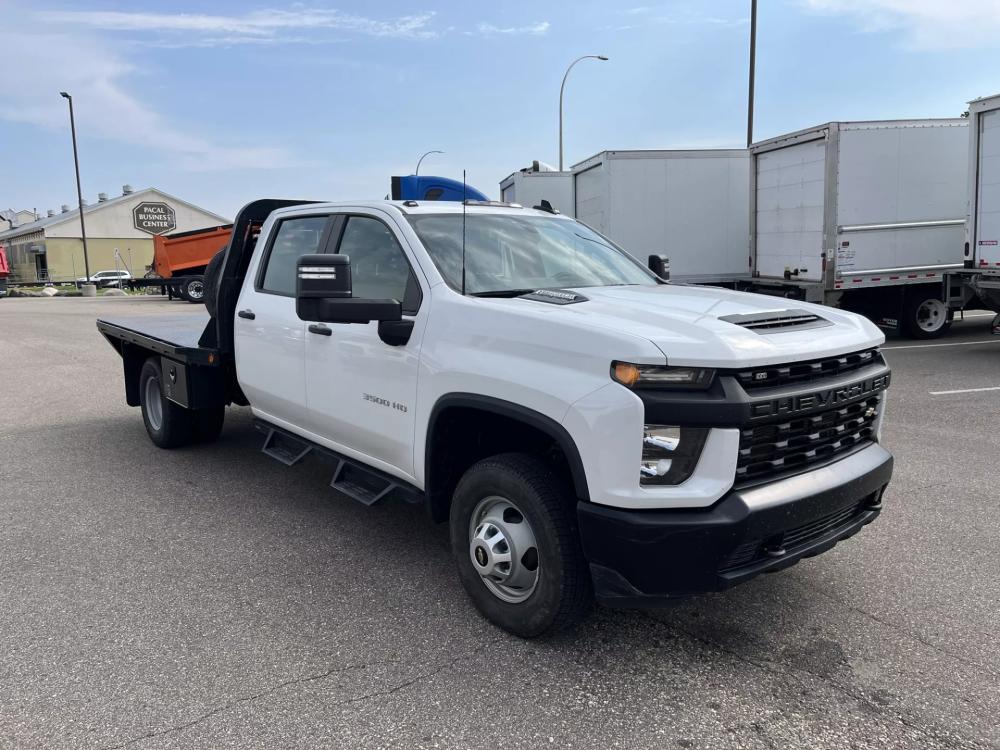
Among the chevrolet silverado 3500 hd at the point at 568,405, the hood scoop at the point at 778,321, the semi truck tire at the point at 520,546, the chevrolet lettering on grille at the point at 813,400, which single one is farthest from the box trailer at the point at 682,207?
the semi truck tire at the point at 520,546

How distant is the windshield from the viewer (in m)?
3.93

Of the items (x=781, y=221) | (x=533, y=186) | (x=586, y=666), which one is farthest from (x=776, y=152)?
(x=586, y=666)

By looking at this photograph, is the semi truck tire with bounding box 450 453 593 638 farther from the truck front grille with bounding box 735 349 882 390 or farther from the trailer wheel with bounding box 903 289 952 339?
the trailer wheel with bounding box 903 289 952 339

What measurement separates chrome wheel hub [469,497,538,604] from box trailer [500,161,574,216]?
14034mm

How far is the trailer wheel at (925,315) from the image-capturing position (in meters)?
13.5

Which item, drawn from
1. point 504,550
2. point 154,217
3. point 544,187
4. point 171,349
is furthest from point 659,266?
point 154,217

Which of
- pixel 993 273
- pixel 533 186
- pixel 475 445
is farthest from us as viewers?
pixel 533 186

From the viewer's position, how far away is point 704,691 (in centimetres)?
302

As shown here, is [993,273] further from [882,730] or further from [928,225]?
[882,730]

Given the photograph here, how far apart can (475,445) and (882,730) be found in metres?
1.98

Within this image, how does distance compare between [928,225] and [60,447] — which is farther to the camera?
[928,225]

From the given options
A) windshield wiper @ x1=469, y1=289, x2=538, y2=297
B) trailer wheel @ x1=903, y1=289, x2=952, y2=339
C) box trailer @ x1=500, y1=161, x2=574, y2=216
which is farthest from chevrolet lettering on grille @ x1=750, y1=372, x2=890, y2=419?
box trailer @ x1=500, y1=161, x2=574, y2=216

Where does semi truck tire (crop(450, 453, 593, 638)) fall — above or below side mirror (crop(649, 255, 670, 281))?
below

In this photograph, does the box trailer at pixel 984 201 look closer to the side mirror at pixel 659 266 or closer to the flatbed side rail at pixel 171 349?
the side mirror at pixel 659 266
